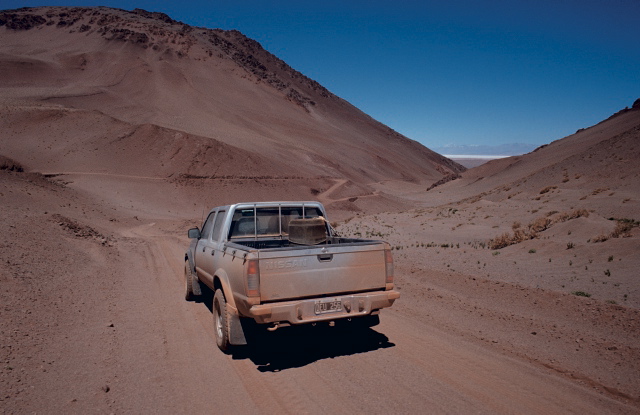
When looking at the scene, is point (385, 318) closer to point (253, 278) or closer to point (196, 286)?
point (253, 278)

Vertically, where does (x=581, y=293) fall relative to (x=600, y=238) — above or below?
below

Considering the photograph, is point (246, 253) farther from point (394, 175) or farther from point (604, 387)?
point (394, 175)

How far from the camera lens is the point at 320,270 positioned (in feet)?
18.3

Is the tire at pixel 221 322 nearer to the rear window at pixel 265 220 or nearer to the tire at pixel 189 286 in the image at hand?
the rear window at pixel 265 220

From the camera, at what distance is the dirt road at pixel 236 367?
461 centimetres

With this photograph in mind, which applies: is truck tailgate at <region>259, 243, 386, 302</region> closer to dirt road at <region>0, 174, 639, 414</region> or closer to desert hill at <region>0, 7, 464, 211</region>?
dirt road at <region>0, 174, 639, 414</region>

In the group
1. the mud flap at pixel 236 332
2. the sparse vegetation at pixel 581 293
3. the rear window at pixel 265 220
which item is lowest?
the sparse vegetation at pixel 581 293

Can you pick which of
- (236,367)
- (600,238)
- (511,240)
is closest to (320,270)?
(236,367)

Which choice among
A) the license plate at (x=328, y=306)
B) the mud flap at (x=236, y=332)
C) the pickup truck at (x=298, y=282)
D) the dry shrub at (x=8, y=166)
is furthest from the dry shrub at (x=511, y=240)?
the dry shrub at (x=8, y=166)

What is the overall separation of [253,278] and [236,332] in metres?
1.04

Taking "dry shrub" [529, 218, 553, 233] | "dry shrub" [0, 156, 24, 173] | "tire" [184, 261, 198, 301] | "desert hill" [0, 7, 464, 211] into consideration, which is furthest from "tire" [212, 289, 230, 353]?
"desert hill" [0, 7, 464, 211]

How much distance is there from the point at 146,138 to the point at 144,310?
171 feet

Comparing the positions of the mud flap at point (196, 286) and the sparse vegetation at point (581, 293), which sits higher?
the mud flap at point (196, 286)

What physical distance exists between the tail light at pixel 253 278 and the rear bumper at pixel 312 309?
0.18 metres
